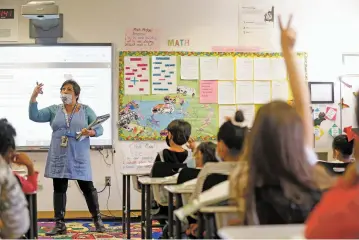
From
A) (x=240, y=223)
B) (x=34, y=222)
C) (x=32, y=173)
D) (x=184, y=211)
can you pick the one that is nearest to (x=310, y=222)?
(x=240, y=223)

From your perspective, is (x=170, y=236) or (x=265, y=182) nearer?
(x=265, y=182)

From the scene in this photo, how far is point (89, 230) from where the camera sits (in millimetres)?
5555

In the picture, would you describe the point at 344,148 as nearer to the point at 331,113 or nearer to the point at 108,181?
the point at 331,113

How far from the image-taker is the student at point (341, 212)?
1.37m

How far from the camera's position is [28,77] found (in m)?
6.20

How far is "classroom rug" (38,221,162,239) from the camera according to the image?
5.20 m

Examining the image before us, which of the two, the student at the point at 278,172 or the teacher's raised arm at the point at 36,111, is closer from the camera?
the student at the point at 278,172

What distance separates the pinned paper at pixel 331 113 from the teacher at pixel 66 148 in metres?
2.78

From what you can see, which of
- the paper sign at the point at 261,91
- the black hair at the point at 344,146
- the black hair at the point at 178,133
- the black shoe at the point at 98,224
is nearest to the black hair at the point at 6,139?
the black hair at the point at 178,133

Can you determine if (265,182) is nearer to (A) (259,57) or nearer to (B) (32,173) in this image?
(B) (32,173)

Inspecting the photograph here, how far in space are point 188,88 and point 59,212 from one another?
2.05 meters

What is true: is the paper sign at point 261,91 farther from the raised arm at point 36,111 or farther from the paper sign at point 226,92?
the raised arm at point 36,111

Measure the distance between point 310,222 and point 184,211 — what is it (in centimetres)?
98

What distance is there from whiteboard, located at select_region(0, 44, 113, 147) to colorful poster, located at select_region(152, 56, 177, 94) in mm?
500
